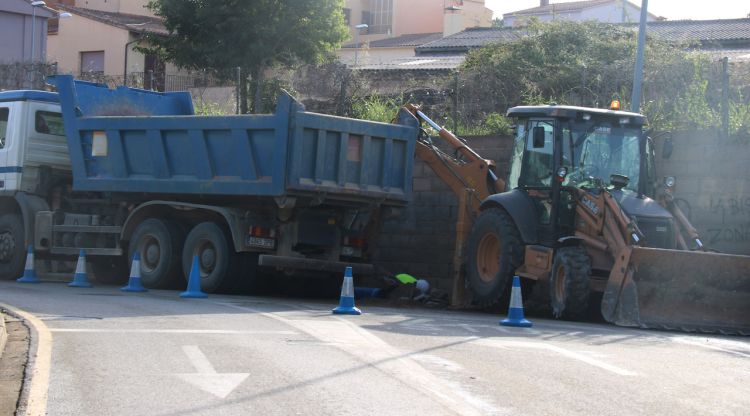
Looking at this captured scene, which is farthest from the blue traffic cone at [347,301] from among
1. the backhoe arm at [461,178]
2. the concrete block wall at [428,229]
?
the concrete block wall at [428,229]

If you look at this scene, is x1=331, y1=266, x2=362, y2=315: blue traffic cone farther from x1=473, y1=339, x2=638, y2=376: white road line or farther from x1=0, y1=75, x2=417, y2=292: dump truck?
x1=473, y1=339, x2=638, y2=376: white road line

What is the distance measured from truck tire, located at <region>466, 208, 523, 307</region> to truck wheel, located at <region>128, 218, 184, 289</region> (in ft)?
15.6

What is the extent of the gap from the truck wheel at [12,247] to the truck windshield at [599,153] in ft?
33.1

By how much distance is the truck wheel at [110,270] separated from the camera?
19828mm

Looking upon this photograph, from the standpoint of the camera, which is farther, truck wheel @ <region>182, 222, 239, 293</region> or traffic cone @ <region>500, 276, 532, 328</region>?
truck wheel @ <region>182, 222, 239, 293</region>

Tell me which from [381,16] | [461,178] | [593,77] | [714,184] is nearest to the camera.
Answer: [714,184]

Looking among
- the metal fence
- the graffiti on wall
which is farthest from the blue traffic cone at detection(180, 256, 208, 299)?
the metal fence

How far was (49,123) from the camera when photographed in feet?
65.4

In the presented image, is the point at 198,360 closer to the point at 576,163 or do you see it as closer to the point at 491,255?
the point at 576,163

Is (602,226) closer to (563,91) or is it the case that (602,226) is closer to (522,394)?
(522,394)

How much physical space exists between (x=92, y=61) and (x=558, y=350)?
43902 mm

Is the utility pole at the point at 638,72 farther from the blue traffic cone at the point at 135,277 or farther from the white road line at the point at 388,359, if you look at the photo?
the blue traffic cone at the point at 135,277

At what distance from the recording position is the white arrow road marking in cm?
832

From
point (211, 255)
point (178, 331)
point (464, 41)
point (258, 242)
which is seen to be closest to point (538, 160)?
point (258, 242)
